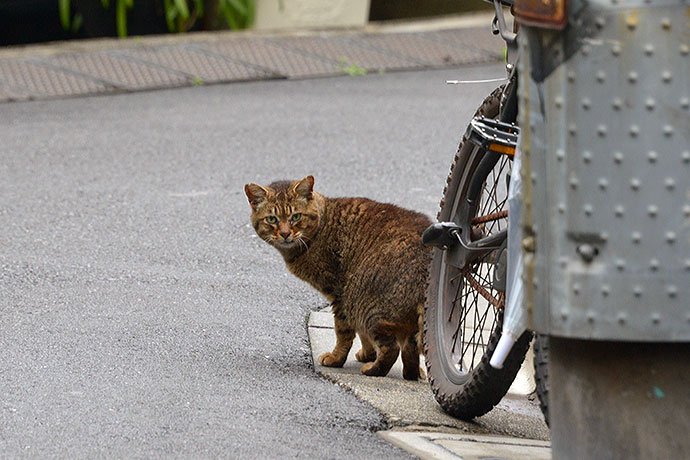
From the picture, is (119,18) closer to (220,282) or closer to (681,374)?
(220,282)

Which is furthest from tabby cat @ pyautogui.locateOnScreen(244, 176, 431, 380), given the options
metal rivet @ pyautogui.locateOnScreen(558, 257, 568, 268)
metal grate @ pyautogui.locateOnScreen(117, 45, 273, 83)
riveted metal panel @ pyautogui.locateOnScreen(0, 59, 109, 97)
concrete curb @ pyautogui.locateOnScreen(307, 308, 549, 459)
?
metal grate @ pyautogui.locateOnScreen(117, 45, 273, 83)

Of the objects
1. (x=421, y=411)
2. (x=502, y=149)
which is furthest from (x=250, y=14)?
(x=502, y=149)

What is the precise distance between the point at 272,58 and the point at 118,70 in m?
1.33

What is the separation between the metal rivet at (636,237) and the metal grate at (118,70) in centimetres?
753

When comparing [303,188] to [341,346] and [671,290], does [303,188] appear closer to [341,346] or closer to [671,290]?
[341,346]

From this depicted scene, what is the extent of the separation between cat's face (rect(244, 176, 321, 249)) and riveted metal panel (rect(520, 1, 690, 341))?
8.76 ft

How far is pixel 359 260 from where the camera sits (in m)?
4.64

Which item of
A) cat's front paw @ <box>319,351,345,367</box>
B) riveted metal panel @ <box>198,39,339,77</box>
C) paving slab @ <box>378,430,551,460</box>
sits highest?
paving slab @ <box>378,430,551,460</box>

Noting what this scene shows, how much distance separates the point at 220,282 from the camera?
540 cm

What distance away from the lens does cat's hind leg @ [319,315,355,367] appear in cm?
460

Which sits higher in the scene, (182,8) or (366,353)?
(182,8)

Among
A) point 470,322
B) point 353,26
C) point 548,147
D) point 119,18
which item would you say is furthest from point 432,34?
point 548,147

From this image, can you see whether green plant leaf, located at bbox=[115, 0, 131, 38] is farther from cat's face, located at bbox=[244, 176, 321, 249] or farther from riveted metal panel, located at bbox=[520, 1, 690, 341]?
riveted metal panel, located at bbox=[520, 1, 690, 341]

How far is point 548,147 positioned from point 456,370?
1.68 meters
